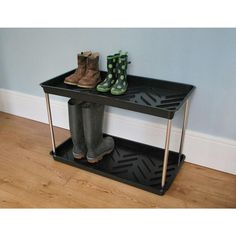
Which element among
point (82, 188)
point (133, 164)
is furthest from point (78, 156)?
point (133, 164)

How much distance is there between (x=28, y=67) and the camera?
6.00ft

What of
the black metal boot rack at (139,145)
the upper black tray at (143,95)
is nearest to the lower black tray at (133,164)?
the black metal boot rack at (139,145)

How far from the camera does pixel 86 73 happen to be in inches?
55.2

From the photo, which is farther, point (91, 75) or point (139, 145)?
point (139, 145)

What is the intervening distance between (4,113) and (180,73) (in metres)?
1.42

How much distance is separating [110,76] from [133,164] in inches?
19.8

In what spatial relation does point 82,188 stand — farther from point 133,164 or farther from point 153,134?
point 153,134

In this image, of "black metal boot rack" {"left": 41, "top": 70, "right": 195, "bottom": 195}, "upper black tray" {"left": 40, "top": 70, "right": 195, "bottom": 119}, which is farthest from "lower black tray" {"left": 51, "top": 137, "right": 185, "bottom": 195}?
"upper black tray" {"left": 40, "top": 70, "right": 195, "bottom": 119}

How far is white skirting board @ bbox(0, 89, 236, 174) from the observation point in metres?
1.40

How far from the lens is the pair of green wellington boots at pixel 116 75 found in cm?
130

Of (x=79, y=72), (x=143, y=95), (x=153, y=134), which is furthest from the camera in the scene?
(x=153, y=134)

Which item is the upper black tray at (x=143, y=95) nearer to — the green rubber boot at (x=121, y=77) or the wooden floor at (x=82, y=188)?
the green rubber boot at (x=121, y=77)

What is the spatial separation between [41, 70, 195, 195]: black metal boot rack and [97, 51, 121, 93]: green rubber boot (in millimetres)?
38

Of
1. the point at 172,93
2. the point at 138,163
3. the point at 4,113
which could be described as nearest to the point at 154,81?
the point at 172,93
